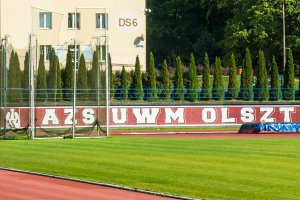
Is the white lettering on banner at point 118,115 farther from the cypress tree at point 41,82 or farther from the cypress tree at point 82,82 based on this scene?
the cypress tree at point 82,82

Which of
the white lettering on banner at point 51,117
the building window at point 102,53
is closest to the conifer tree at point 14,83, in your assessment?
the building window at point 102,53

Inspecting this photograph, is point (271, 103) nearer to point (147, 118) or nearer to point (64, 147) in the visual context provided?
point (147, 118)

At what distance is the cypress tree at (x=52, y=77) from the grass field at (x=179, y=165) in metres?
11.4

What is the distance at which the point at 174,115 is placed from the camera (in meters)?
70.2

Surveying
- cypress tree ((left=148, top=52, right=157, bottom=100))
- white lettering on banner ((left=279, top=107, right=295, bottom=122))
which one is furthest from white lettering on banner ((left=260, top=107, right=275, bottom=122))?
cypress tree ((left=148, top=52, right=157, bottom=100))

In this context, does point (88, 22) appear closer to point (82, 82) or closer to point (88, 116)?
point (82, 82)

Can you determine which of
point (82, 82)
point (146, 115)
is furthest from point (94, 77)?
point (146, 115)

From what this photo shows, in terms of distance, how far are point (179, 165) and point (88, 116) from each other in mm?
23121

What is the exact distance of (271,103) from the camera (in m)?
72.8

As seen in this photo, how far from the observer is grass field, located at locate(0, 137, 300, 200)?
2427cm

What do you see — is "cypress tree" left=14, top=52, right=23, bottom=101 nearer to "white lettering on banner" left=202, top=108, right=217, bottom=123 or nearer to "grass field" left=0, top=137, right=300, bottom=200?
"grass field" left=0, top=137, right=300, bottom=200

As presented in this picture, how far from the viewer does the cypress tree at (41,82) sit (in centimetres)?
Answer: 5462

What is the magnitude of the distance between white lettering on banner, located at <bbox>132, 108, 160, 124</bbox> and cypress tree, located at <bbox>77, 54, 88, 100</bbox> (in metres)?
11.0

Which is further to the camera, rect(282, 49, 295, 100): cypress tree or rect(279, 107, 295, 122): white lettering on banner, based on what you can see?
rect(282, 49, 295, 100): cypress tree
